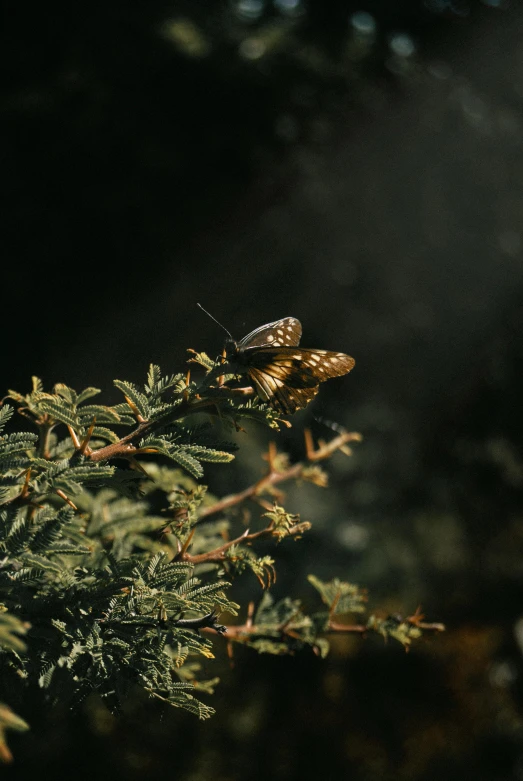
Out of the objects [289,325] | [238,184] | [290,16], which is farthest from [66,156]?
[289,325]

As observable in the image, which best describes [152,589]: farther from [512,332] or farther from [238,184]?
[512,332]

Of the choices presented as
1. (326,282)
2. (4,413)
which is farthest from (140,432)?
(326,282)

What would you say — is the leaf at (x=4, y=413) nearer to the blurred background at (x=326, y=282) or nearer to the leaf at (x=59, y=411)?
the leaf at (x=59, y=411)

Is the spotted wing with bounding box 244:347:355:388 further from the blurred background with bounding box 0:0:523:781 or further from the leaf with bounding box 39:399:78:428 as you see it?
the blurred background with bounding box 0:0:523:781

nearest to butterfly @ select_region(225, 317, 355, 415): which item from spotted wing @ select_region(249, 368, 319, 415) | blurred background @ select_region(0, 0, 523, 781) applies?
spotted wing @ select_region(249, 368, 319, 415)

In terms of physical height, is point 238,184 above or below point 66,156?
above

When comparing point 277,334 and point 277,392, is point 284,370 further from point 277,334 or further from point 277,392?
point 277,334
